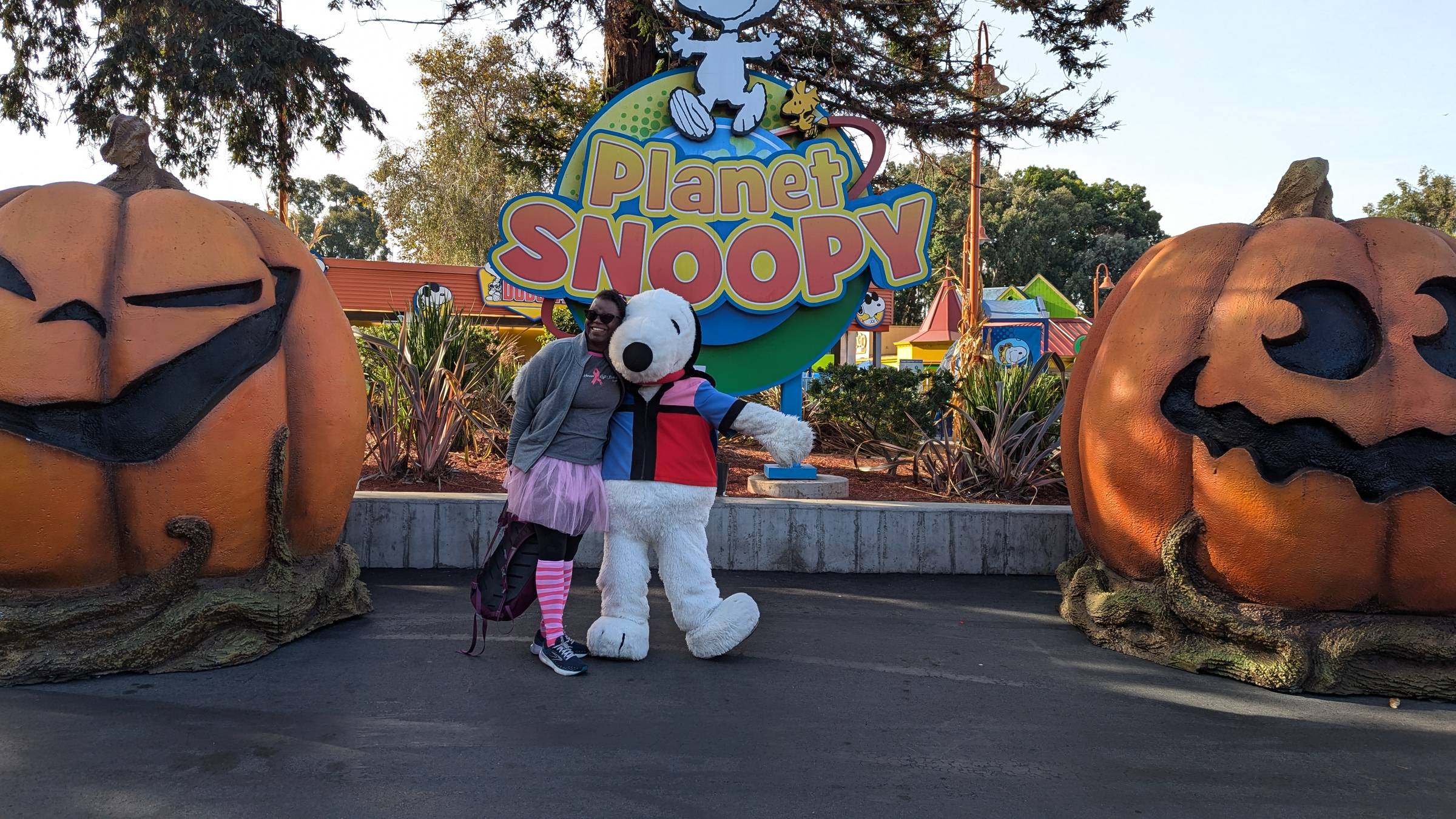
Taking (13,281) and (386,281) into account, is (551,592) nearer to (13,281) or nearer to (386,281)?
(13,281)

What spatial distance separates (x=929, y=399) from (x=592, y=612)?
385 centimetres

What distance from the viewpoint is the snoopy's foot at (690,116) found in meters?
7.19

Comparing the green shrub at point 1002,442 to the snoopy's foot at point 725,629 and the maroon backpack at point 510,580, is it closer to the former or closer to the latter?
the snoopy's foot at point 725,629

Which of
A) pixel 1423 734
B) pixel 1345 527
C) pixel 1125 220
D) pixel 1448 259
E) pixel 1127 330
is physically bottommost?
pixel 1423 734

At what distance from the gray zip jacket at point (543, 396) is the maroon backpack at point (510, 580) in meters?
0.29

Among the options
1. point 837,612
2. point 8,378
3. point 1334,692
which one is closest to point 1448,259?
point 1334,692

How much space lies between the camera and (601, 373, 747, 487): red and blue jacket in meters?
4.04

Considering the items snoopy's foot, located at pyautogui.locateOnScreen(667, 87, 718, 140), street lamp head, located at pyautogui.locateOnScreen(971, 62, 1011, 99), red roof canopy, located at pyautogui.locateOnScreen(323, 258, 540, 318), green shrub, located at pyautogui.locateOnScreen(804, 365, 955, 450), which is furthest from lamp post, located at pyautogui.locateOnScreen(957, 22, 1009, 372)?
Answer: red roof canopy, located at pyautogui.locateOnScreen(323, 258, 540, 318)

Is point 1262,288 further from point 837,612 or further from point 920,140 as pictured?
point 920,140

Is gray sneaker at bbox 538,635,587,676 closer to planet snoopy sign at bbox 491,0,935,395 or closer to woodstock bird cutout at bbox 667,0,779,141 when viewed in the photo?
planet snoopy sign at bbox 491,0,935,395

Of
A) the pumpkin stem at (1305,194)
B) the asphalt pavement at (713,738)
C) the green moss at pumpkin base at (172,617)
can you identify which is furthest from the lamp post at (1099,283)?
the green moss at pumpkin base at (172,617)

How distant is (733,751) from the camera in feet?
9.84

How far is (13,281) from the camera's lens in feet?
12.0

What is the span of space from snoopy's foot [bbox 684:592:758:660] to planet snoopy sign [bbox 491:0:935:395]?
3441 millimetres
